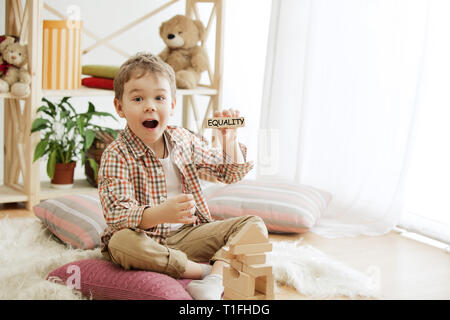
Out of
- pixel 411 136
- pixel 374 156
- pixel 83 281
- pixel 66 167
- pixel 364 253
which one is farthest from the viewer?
pixel 66 167

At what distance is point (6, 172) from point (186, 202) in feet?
4.94

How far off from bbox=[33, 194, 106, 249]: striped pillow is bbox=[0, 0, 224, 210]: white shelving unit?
1.10 ft

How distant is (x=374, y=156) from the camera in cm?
241

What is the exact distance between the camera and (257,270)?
4.14ft

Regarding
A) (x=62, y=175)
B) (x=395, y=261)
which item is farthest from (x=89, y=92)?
(x=395, y=261)

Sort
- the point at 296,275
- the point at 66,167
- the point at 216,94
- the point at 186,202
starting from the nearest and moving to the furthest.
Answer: the point at 186,202 < the point at 296,275 < the point at 66,167 < the point at 216,94

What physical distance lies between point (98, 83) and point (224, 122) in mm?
1269

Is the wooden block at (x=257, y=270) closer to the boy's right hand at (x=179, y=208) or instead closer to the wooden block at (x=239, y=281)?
the wooden block at (x=239, y=281)

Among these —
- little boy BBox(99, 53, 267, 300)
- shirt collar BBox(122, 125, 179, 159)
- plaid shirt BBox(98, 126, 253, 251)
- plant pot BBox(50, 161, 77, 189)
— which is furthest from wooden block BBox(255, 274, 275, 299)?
plant pot BBox(50, 161, 77, 189)

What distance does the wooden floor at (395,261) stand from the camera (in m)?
1.75

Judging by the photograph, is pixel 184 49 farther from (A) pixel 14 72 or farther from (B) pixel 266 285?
(B) pixel 266 285
